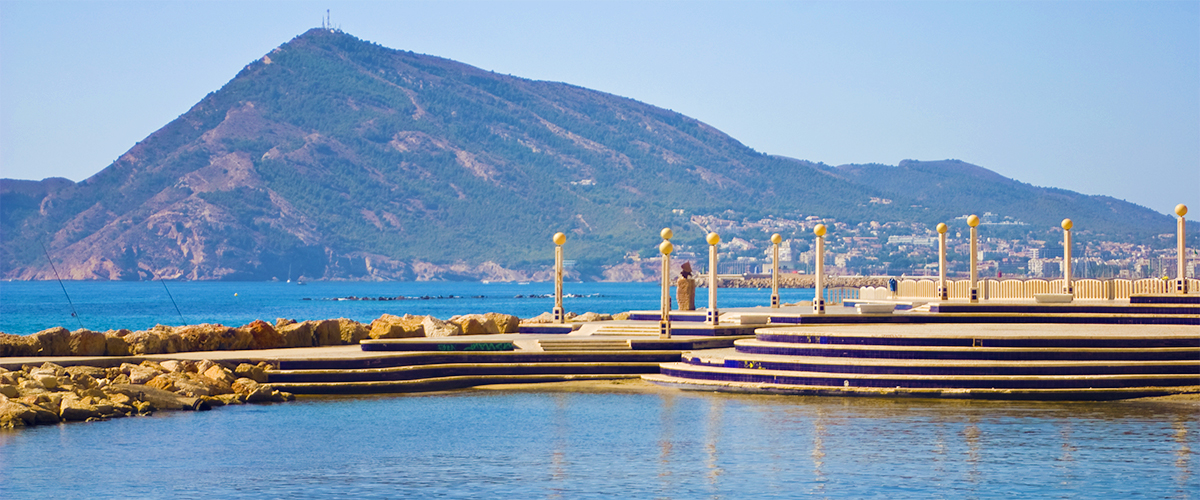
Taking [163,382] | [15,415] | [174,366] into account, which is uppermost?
[174,366]

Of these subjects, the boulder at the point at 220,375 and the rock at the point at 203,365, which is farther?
the rock at the point at 203,365

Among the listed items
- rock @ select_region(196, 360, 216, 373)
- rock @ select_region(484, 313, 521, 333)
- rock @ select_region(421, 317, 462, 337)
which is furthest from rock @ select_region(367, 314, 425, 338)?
rock @ select_region(196, 360, 216, 373)

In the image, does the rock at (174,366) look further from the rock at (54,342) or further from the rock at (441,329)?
the rock at (441,329)

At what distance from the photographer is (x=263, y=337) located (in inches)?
1308

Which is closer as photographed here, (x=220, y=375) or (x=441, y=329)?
(x=220, y=375)

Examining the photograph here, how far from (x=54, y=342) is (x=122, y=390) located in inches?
203

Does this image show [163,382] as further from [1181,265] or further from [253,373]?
[1181,265]

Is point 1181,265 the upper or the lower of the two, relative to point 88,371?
upper

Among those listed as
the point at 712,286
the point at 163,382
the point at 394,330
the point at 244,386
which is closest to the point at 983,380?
the point at 712,286

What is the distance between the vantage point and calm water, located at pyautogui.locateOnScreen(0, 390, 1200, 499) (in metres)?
17.4

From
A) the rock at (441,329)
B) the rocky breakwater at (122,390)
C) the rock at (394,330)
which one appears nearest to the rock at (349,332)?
the rock at (394,330)

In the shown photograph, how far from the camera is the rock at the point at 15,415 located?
2319cm

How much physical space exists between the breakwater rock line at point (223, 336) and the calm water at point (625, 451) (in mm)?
6349

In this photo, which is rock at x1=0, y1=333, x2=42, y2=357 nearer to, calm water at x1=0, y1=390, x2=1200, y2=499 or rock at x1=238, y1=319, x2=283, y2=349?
rock at x1=238, y1=319, x2=283, y2=349
